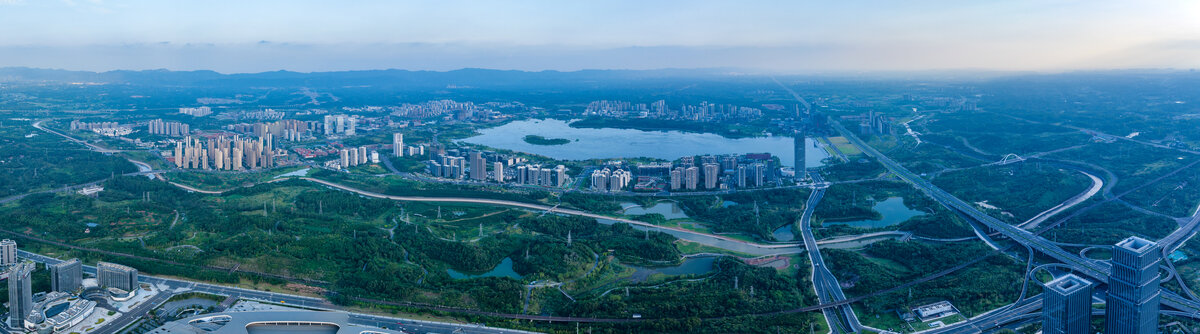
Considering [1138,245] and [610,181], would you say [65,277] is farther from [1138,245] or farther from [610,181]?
[1138,245]

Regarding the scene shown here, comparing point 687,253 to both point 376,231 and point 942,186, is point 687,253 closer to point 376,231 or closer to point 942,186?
point 376,231

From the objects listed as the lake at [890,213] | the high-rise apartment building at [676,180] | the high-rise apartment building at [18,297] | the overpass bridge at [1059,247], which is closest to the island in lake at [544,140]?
the high-rise apartment building at [676,180]

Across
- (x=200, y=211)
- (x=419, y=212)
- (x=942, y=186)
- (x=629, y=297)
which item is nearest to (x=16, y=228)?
(x=200, y=211)

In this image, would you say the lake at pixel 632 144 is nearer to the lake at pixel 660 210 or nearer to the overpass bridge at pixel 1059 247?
the overpass bridge at pixel 1059 247

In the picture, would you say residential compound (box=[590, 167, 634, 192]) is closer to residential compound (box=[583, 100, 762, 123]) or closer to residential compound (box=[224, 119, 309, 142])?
residential compound (box=[224, 119, 309, 142])

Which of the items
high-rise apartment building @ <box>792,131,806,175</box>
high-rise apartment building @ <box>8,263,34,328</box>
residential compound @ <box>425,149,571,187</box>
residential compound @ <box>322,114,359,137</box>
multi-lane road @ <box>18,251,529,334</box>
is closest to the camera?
high-rise apartment building @ <box>8,263,34,328</box>

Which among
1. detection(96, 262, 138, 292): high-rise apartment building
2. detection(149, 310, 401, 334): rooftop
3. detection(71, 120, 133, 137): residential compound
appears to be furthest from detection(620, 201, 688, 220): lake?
detection(71, 120, 133, 137): residential compound
